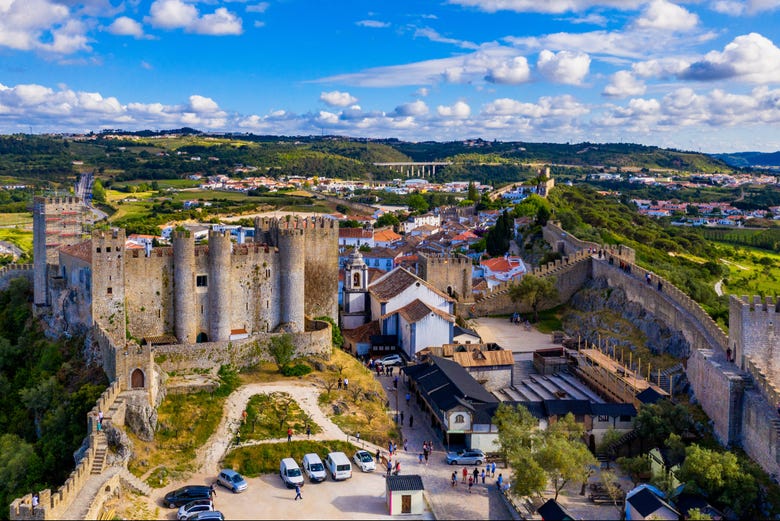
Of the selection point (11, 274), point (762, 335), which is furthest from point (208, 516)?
point (11, 274)

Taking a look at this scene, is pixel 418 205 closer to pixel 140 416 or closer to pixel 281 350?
pixel 281 350

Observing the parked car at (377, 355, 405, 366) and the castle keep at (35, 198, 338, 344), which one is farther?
the parked car at (377, 355, 405, 366)

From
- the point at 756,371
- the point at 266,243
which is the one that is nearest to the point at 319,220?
the point at 266,243

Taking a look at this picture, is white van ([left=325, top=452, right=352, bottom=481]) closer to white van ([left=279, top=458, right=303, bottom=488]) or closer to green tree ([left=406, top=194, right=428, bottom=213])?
white van ([left=279, top=458, right=303, bottom=488])

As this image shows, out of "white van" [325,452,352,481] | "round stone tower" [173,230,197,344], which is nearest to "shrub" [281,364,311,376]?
"round stone tower" [173,230,197,344]

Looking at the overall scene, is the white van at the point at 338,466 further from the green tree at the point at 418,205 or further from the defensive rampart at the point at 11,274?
the green tree at the point at 418,205
